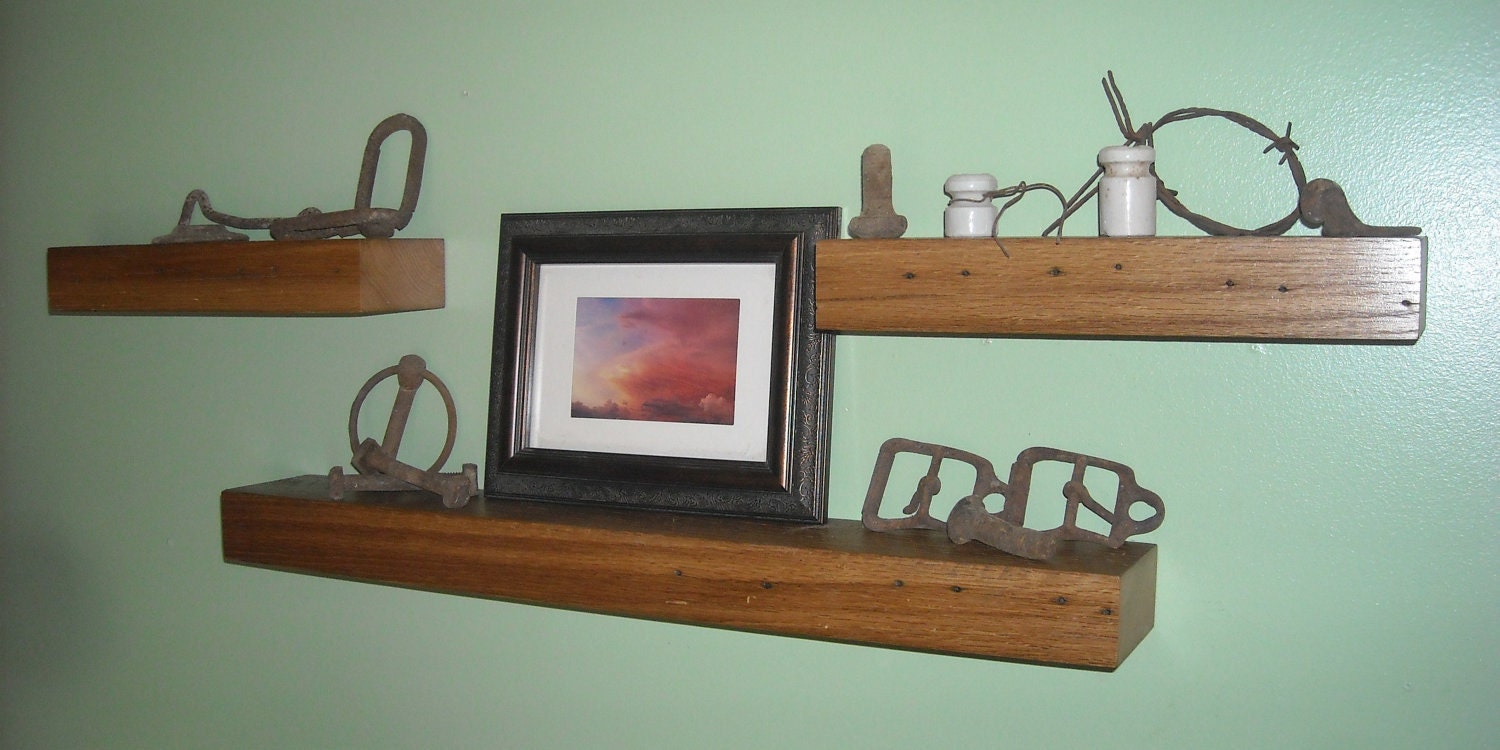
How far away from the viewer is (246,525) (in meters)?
1.41

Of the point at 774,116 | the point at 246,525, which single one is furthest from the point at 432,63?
the point at 246,525

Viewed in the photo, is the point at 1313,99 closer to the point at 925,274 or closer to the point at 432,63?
the point at 925,274

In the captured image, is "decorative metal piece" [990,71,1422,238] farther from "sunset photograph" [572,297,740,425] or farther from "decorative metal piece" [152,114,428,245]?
"decorative metal piece" [152,114,428,245]

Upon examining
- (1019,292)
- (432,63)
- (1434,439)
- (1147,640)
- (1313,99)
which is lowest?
(1147,640)

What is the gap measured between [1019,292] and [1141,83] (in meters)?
0.27

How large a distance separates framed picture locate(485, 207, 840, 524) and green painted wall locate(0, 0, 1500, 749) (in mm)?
66

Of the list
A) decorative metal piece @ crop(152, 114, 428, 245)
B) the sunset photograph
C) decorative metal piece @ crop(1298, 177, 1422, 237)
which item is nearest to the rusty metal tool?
the sunset photograph

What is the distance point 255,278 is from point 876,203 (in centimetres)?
80

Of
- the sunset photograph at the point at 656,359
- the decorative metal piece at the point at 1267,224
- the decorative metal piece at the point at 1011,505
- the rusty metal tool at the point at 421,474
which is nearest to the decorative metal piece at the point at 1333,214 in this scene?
the decorative metal piece at the point at 1267,224

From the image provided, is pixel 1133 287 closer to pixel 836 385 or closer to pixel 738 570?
pixel 836 385

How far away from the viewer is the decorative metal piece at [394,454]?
133cm

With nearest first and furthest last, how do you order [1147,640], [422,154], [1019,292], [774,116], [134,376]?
[1019,292] < [1147,640] < [774,116] < [422,154] < [134,376]

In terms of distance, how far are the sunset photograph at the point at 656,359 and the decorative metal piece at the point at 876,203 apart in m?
0.20

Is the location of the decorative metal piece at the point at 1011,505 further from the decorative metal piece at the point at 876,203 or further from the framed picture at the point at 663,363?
the decorative metal piece at the point at 876,203
